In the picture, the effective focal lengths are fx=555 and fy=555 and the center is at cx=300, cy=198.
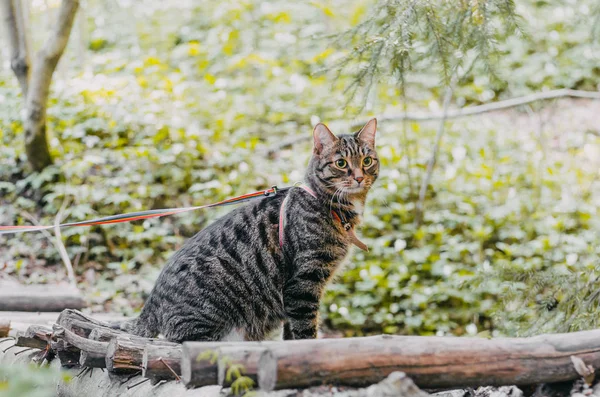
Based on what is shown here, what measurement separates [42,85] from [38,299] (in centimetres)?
286

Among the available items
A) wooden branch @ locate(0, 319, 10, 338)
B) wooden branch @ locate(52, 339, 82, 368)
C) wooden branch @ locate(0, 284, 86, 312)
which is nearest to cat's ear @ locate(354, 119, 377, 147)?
wooden branch @ locate(52, 339, 82, 368)

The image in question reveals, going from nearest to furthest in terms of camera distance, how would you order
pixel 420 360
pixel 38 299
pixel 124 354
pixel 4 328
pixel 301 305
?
pixel 420 360, pixel 124 354, pixel 301 305, pixel 4 328, pixel 38 299

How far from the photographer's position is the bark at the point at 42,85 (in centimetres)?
611

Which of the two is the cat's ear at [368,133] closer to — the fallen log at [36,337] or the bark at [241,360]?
the bark at [241,360]

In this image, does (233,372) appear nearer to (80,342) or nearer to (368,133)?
(80,342)

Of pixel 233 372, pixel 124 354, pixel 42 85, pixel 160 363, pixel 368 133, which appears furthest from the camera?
pixel 42 85

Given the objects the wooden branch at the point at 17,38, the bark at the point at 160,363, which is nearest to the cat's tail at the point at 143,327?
the bark at the point at 160,363

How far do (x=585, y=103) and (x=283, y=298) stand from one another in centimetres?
860

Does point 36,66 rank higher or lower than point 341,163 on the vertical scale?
higher

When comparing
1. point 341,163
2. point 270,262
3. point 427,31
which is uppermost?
point 427,31

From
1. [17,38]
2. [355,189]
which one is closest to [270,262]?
[355,189]

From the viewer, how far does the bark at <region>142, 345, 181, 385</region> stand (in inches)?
101

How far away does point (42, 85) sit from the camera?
20.9 ft

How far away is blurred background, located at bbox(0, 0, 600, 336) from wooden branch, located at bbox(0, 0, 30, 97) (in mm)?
692
